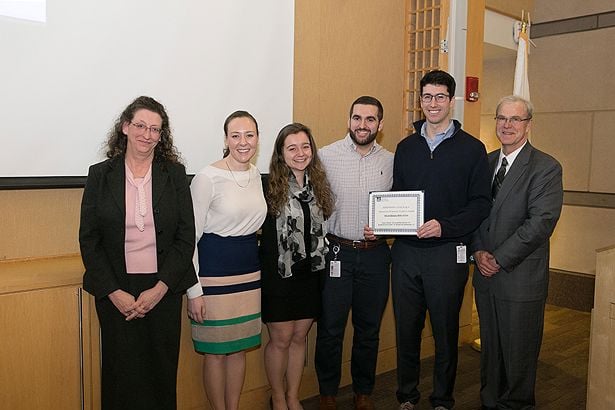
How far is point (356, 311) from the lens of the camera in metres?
3.35

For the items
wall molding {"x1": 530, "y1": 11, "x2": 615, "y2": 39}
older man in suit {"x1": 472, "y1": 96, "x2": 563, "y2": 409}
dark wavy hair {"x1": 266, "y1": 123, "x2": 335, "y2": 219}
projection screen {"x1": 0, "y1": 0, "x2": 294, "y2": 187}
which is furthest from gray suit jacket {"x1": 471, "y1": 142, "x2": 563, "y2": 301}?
wall molding {"x1": 530, "y1": 11, "x2": 615, "y2": 39}

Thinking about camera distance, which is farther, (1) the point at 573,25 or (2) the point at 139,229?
(1) the point at 573,25

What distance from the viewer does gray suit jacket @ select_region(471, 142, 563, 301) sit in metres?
3.08

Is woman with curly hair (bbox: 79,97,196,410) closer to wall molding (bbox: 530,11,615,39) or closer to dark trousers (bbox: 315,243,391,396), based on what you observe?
dark trousers (bbox: 315,243,391,396)

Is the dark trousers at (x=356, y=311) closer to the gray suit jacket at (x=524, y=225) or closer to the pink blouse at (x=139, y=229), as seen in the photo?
the gray suit jacket at (x=524, y=225)

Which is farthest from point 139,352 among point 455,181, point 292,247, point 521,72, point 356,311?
point 521,72

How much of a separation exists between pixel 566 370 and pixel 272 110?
113 inches

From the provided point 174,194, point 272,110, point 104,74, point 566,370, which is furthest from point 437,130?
point 566,370

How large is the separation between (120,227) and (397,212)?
4.61 ft

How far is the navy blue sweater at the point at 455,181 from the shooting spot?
3078 mm

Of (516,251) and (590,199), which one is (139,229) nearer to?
(516,251)

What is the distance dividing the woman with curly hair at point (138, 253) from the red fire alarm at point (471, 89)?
2.67 metres

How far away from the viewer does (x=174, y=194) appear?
2.61m

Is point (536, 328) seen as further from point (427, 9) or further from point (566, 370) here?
point (427, 9)
